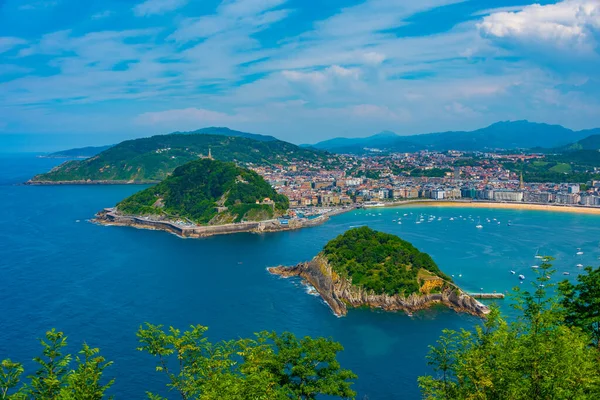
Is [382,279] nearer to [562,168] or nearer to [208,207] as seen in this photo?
[208,207]

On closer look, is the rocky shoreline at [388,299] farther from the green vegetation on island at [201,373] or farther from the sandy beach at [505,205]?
the sandy beach at [505,205]

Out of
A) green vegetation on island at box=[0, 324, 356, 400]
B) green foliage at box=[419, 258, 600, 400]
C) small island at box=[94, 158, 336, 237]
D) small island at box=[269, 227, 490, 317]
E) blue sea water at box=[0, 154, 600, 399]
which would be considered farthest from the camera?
small island at box=[94, 158, 336, 237]

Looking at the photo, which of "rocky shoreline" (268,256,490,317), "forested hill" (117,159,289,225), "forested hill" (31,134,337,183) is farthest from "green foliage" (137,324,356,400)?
"forested hill" (31,134,337,183)

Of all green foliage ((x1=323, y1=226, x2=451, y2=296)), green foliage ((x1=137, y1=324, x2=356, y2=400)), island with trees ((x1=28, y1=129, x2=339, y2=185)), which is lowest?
green foliage ((x1=323, y1=226, x2=451, y2=296))

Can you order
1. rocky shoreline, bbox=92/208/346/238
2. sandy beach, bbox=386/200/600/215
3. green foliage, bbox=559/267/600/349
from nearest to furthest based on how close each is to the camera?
green foliage, bbox=559/267/600/349 → rocky shoreline, bbox=92/208/346/238 → sandy beach, bbox=386/200/600/215

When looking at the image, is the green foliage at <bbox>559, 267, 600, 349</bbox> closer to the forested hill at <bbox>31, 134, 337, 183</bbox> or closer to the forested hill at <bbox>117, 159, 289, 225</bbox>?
the forested hill at <bbox>117, 159, 289, 225</bbox>

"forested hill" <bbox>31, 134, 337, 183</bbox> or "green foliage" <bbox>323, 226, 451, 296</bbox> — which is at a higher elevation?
"forested hill" <bbox>31, 134, 337, 183</bbox>

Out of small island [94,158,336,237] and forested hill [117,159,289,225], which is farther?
forested hill [117,159,289,225]

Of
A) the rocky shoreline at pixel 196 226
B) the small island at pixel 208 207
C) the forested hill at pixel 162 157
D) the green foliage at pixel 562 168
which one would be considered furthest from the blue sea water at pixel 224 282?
the forested hill at pixel 162 157
